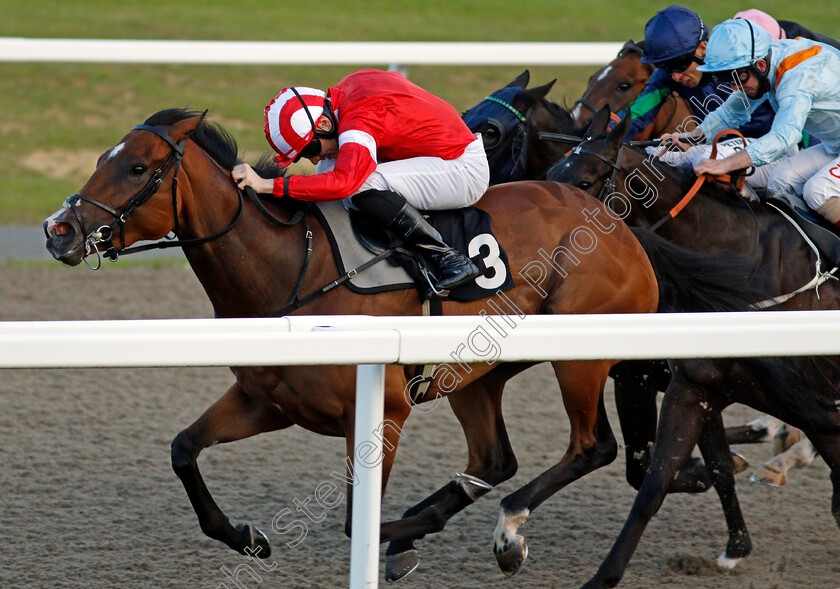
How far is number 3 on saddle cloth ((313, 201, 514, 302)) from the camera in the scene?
326 cm

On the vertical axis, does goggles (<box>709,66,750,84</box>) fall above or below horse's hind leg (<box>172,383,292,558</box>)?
above

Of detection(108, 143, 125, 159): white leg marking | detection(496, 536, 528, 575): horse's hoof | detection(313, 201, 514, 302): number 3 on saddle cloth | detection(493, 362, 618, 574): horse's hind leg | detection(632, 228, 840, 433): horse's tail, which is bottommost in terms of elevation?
detection(496, 536, 528, 575): horse's hoof

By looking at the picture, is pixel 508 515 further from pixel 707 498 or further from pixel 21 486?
pixel 21 486

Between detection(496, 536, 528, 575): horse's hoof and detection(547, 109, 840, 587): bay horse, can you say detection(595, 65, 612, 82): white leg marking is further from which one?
detection(496, 536, 528, 575): horse's hoof

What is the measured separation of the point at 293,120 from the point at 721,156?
174cm

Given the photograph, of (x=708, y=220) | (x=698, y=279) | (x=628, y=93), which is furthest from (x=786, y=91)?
(x=628, y=93)

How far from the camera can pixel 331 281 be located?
10.6 feet

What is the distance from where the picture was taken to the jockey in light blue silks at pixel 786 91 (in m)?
3.74

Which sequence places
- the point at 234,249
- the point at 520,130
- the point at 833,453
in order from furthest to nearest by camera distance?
the point at 520,130 < the point at 833,453 < the point at 234,249

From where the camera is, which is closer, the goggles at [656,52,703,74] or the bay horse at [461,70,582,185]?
the bay horse at [461,70,582,185]

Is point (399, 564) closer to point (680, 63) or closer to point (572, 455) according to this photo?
point (572, 455)

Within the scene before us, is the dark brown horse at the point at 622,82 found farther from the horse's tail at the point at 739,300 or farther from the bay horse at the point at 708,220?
the horse's tail at the point at 739,300

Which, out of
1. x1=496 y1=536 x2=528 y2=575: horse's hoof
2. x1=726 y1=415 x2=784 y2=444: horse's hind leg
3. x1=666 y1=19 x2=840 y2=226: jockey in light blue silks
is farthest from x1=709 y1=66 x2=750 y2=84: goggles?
x1=496 y1=536 x2=528 y2=575: horse's hoof

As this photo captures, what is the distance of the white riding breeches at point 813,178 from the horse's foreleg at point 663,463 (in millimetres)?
987
